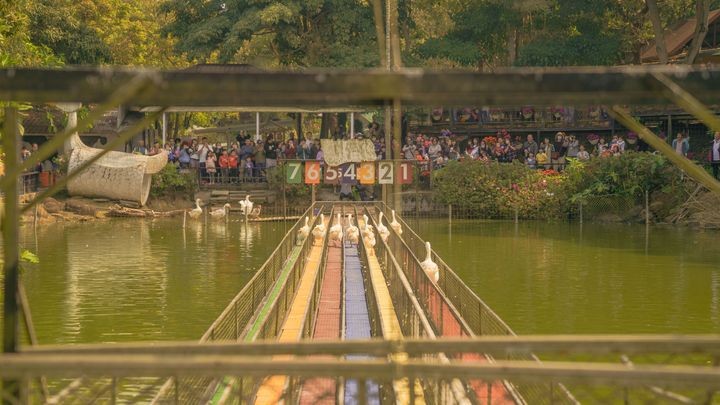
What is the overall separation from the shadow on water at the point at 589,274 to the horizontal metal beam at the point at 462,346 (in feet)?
44.8

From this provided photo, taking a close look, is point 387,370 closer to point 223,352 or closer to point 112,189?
point 223,352

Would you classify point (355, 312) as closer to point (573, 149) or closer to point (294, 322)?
point (294, 322)

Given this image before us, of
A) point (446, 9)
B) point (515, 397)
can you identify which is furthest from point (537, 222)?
point (515, 397)

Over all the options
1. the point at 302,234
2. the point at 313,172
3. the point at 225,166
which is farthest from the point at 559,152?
the point at 302,234

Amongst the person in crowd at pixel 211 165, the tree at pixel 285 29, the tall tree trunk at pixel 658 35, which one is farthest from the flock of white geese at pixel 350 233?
the tall tree trunk at pixel 658 35

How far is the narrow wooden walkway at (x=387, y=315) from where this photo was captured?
11.8 meters

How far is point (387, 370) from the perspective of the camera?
22.7ft

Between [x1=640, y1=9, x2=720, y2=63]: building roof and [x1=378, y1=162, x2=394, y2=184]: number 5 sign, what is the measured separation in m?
18.8

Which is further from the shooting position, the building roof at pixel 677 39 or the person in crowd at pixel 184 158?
the building roof at pixel 677 39

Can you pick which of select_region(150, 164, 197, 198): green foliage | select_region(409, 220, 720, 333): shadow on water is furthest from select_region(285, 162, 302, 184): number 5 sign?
select_region(150, 164, 197, 198): green foliage

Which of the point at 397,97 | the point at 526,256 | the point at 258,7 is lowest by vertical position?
the point at 526,256

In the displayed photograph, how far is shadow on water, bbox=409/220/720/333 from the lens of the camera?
2291 centimetres

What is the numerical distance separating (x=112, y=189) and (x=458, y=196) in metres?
13.9

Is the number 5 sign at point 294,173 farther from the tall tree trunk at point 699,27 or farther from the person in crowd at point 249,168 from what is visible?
the tall tree trunk at point 699,27
